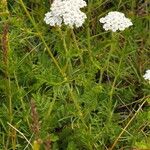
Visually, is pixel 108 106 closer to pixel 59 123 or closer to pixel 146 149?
pixel 59 123

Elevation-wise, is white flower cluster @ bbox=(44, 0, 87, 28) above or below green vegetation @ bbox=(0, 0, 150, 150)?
above

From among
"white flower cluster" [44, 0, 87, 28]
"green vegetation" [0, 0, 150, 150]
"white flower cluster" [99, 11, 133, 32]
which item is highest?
"white flower cluster" [44, 0, 87, 28]

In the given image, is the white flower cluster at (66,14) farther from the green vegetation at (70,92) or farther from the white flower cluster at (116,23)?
the white flower cluster at (116,23)

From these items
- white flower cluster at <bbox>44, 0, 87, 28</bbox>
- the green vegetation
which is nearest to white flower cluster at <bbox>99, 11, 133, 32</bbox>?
the green vegetation

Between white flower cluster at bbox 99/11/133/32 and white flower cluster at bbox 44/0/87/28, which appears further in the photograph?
white flower cluster at bbox 99/11/133/32

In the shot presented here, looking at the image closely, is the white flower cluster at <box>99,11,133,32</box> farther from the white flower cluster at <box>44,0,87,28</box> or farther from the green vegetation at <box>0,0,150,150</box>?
Result: the white flower cluster at <box>44,0,87,28</box>

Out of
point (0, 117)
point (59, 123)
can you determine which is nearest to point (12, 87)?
point (0, 117)

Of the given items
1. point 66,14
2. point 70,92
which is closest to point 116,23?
point 66,14

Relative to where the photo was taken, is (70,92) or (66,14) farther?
(70,92)

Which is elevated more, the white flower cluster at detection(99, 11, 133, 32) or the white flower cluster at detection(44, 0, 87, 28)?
the white flower cluster at detection(44, 0, 87, 28)

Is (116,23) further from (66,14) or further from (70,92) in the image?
(70,92)

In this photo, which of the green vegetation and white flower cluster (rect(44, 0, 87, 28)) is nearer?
white flower cluster (rect(44, 0, 87, 28))
